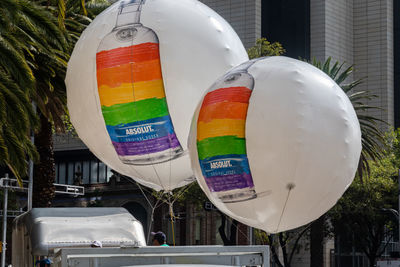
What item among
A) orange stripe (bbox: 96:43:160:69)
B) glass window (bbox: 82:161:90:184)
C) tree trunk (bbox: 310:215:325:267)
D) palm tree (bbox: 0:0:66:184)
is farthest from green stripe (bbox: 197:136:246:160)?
glass window (bbox: 82:161:90:184)

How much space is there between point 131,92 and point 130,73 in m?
0.31

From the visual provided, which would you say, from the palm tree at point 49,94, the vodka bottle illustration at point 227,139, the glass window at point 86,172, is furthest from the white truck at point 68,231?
the glass window at point 86,172

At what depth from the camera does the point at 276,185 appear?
11281 mm

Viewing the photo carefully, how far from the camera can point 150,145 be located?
44.4ft

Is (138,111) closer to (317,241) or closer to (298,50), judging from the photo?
(317,241)

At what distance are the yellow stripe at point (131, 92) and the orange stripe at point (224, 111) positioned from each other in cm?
155

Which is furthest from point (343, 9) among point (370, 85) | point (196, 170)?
point (196, 170)

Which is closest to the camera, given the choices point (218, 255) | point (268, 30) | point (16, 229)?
point (218, 255)

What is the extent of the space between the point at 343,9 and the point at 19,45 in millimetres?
65028

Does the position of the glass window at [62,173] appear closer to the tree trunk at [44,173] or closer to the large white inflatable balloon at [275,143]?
the tree trunk at [44,173]

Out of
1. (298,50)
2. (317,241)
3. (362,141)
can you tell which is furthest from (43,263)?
(298,50)

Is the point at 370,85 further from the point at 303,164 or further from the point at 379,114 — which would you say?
the point at 303,164

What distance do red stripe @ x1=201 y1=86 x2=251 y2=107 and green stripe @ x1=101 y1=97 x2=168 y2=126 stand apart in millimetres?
1381

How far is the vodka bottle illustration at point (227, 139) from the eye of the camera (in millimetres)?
11523
